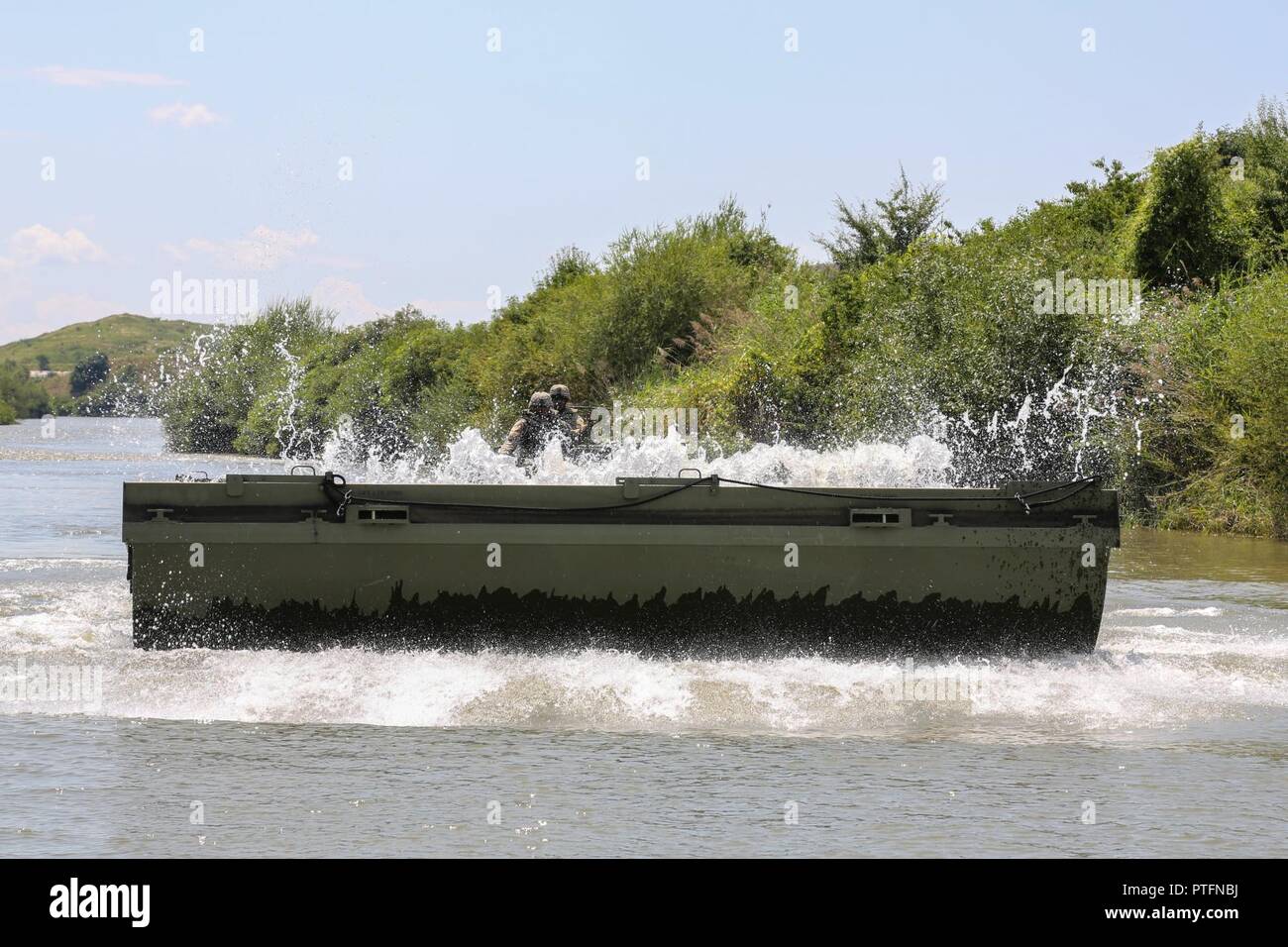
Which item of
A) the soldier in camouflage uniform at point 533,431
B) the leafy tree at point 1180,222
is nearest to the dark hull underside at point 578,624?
the soldier in camouflage uniform at point 533,431

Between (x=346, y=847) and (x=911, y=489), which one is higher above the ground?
(x=911, y=489)

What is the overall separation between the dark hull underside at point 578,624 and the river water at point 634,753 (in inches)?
5.2

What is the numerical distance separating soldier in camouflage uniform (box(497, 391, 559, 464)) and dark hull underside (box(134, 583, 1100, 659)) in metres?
2.95

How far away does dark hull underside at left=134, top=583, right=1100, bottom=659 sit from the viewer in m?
10.9

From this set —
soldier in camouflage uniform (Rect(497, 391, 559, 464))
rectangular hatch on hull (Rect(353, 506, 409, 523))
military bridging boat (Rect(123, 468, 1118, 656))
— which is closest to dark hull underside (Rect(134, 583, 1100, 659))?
military bridging boat (Rect(123, 468, 1118, 656))

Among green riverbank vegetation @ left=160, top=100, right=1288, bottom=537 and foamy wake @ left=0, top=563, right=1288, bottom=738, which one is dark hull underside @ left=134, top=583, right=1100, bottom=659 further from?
green riverbank vegetation @ left=160, top=100, right=1288, bottom=537

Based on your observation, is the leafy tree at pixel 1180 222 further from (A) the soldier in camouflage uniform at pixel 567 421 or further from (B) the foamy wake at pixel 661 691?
A: (B) the foamy wake at pixel 661 691

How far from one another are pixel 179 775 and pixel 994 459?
74.8ft

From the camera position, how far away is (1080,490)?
36.2ft

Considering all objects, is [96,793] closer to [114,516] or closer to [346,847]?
[346,847]
